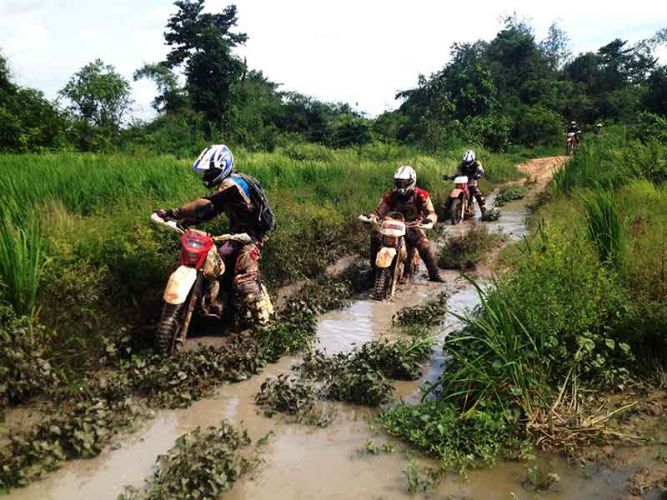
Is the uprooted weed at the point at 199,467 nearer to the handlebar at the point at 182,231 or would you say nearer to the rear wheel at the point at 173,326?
the rear wheel at the point at 173,326

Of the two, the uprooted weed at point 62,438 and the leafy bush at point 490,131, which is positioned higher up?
the leafy bush at point 490,131

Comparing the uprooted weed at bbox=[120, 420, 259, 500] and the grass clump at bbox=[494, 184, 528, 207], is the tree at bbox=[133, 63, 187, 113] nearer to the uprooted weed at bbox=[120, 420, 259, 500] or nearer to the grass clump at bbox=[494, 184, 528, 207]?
the grass clump at bbox=[494, 184, 528, 207]

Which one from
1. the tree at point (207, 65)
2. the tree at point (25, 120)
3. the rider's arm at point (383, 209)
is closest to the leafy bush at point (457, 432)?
the rider's arm at point (383, 209)

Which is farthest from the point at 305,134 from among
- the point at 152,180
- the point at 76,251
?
the point at 76,251

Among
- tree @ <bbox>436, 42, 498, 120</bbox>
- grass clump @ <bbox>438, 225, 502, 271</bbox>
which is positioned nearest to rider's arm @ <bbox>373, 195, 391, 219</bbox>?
grass clump @ <bbox>438, 225, 502, 271</bbox>

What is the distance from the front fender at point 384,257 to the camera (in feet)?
23.9

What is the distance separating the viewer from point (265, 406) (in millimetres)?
4398

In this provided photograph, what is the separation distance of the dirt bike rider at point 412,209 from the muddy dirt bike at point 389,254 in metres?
0.28

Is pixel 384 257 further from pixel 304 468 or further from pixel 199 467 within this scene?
pixel 199 467

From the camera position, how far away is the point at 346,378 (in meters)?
4.59

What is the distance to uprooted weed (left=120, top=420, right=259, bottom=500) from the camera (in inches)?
124

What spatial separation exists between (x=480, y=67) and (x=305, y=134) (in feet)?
34.2

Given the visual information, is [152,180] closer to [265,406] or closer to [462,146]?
[265,406]

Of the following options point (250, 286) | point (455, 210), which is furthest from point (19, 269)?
point (455, 210)
